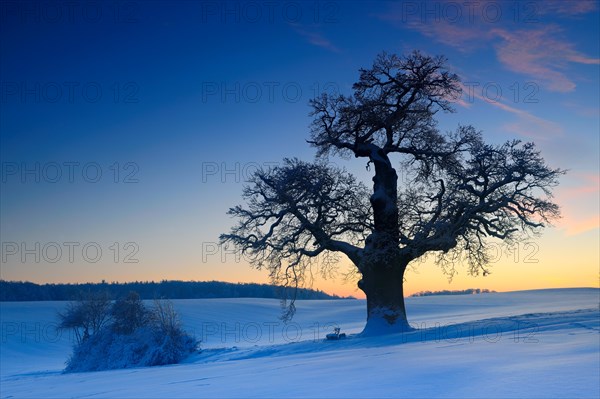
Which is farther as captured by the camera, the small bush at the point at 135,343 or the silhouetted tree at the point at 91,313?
the silhouetted tree at the point at 91,313

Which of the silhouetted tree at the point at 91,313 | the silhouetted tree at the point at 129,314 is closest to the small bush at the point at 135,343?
the silhouetted tree at the point at 129,314

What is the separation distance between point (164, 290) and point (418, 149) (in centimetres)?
6935

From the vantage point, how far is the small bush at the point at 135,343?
24027 millimetres

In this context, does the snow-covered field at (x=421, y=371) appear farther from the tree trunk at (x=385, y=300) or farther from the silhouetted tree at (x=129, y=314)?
the silhouetted tree at (x=129, y=314)

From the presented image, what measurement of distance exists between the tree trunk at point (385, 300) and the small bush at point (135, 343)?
7.93 m

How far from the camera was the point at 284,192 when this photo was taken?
2425 centimetres

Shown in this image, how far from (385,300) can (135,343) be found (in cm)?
1075

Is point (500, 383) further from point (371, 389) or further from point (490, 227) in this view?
point (490, 227)

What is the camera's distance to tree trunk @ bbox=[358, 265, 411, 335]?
74.7ft

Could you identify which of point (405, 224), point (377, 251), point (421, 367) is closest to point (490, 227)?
point (405, 224)

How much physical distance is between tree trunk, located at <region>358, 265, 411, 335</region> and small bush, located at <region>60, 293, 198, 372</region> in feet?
26.0

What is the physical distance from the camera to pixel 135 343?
24875mm

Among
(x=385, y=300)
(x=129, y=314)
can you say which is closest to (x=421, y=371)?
(x=385, y=300)

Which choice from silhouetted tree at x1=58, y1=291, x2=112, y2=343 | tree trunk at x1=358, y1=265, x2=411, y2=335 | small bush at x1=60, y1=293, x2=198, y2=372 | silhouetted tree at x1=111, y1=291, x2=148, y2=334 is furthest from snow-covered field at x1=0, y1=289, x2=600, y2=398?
silhouetted tree at x1=58, y1=291, x2=112, y2=343
